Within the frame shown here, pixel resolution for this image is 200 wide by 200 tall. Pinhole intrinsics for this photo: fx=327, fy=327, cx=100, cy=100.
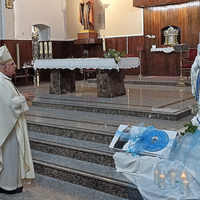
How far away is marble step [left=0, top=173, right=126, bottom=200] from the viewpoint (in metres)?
3.90

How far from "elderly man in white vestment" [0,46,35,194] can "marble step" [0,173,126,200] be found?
0.41 feet

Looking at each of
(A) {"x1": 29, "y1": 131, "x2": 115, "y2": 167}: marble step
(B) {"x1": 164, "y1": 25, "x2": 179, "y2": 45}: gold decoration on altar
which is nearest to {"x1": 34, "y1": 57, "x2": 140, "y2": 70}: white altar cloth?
(A) {"x1": 29, "y1": 131, "x2": 115, "y2": 167}: marble step

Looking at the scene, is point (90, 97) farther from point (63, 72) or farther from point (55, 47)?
point (55, 47)

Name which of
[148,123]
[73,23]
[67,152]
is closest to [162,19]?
[73,23]

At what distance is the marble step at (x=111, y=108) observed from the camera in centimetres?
548

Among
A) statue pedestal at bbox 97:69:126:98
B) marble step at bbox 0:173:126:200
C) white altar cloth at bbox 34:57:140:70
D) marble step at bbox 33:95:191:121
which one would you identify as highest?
white altar cloth at bbox 34:57:140:70

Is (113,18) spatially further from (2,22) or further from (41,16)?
(2,22)

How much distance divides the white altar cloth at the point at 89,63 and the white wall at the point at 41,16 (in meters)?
4.26

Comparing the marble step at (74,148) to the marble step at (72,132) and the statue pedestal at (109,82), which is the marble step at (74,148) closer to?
the marble step at (72,132)

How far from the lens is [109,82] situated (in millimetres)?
7492

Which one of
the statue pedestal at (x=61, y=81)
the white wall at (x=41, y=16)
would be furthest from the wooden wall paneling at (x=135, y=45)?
the statue pedestal at (x=61, y=81)

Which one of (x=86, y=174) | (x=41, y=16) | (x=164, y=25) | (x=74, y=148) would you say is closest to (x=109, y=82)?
(x=74, y=148)

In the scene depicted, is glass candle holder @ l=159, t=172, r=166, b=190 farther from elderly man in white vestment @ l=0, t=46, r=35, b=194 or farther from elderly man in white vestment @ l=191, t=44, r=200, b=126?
elderly man in white vestment @ l=0, t=46, r=35, b=194

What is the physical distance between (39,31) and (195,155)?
10.8m
